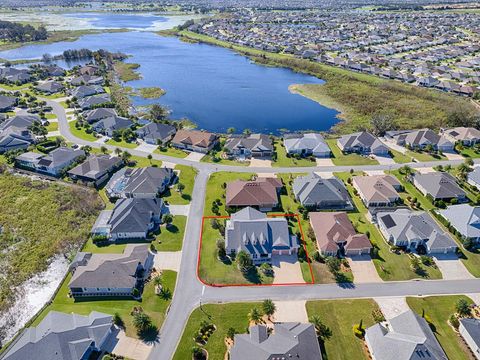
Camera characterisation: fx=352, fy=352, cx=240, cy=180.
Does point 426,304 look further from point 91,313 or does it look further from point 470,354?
point 91,313

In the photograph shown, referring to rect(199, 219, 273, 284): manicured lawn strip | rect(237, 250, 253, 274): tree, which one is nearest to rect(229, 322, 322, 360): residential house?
rect(199, 219, 273, 284): manicured lawn strip

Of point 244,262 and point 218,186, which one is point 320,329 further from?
point 218,186

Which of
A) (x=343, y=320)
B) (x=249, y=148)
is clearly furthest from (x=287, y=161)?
(x=343, y=320)

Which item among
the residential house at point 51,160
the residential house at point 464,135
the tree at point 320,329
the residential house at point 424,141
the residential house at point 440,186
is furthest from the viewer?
the residential house at point 464,135

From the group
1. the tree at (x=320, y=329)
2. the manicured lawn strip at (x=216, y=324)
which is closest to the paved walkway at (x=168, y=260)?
the manicured lawn strip at (x=216, y=324)

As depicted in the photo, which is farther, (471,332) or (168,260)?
(168,260)

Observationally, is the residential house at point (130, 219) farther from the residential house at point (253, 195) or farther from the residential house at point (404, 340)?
the residential house at point (404, 340)
